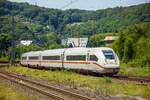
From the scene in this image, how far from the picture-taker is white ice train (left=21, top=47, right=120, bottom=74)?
36.0 meters

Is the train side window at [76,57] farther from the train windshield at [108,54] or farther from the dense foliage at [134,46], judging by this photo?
the dense foliage at [134,46]

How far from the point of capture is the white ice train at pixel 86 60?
35969 millimetres

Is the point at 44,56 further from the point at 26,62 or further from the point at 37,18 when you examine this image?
the point at 37,18

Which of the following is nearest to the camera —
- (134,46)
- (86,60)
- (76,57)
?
(86,60)

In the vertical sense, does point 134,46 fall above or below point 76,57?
above

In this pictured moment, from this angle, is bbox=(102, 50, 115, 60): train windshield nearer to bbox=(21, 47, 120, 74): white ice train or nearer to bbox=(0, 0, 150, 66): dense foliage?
bbox=(21, 47, 120, 74): white ice train

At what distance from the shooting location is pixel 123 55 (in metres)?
73.9

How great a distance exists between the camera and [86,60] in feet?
127

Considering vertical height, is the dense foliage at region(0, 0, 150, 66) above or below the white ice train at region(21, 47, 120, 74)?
above

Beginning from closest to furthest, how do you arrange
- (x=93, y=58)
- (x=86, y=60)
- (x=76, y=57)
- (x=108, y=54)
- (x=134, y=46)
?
(x=108, y=54) → (x=93, y=58) → (x=86, y=60) → (x=76, y=57) → (x=134, y=46)

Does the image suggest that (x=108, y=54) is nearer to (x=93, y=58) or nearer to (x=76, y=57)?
(x=93, y=58)

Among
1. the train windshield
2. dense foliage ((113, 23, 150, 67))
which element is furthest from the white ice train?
dense foliage ((113, 23, 150, 67))

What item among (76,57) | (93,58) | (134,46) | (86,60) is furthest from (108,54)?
(134,46)

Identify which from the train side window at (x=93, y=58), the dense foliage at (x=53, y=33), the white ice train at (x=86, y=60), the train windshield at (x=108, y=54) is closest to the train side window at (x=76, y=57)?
the white ice train at (x=86, y=60)
